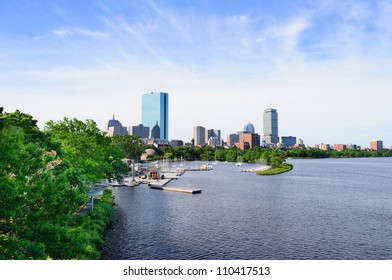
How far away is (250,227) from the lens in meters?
37.0

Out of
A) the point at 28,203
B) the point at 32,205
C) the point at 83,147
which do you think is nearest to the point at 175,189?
the point at 83,147

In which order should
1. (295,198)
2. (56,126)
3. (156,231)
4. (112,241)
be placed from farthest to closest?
(295,198) < (56,126) < (156,231) < (112,241)

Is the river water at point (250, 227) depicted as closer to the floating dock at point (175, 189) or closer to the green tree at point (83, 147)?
the floating dock at point (175, 189)

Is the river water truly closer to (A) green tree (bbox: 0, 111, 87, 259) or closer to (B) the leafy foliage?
(B) the leafy foliage

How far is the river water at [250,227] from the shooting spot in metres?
28.8

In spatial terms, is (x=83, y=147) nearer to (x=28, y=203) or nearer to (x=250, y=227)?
(x=250, y=227)

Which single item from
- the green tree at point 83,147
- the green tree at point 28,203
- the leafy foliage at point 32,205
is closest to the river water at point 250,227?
the green tree at point 83,147

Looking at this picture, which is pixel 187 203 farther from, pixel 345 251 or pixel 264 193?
pixel 345 251

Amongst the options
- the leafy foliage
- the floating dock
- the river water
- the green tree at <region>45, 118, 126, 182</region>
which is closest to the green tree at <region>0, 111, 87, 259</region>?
the leafy foliage

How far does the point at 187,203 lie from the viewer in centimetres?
5300

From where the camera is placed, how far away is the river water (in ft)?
94.5

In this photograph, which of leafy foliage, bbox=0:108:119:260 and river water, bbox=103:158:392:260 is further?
river water, bbox=103:158:392:260
